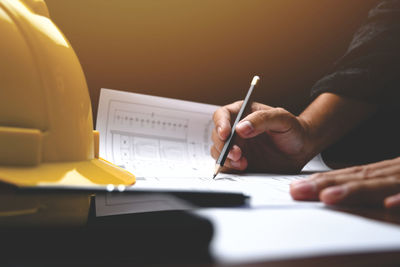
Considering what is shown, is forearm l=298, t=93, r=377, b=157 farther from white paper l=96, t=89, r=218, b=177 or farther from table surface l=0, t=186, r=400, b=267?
table surface l=0, t=186, r=400, b=267

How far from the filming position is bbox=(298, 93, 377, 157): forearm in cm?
71

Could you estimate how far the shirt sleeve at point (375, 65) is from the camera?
69cm

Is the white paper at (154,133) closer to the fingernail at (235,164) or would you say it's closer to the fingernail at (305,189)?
the fingernail at (235,164)

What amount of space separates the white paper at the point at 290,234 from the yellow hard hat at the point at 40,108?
0.15 metres

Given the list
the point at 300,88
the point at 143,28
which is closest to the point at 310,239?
the point at 143,28

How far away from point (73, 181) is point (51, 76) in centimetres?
11

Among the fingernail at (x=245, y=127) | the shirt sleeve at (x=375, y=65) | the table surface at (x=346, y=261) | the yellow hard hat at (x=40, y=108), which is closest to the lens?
the table surface at (x=346, y=261)

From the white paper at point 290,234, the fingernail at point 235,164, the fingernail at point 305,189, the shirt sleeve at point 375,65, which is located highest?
the shirt sleeve at point 375,65

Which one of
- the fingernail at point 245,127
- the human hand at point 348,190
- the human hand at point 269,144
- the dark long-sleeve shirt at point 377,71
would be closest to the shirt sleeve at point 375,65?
the dark long-sleeve shirt at point 377,71

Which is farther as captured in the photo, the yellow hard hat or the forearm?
the forearm

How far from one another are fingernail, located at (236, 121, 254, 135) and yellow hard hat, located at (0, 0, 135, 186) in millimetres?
255

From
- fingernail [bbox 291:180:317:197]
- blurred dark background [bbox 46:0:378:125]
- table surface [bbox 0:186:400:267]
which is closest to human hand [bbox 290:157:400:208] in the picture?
fingernail [bbox 291:180:317:197]

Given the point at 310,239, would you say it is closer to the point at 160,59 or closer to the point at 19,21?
the point at 19,21

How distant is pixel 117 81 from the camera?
785 mm
